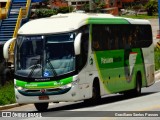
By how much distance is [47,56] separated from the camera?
22016 mm

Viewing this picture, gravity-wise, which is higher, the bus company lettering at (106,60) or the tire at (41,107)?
the bus company lettering at (106,60)

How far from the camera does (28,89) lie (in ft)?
72.7

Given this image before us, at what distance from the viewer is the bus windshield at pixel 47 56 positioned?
2194 cm

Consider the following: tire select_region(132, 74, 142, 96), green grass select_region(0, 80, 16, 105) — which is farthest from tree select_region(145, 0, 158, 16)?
tire select_region(132, 74, 142, 96)

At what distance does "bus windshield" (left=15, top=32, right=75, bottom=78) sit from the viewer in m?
21.9

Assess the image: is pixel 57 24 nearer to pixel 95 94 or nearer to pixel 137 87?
pixel 95 94

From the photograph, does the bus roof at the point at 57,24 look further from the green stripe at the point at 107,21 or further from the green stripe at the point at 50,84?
the green stripe at the point at 50,84

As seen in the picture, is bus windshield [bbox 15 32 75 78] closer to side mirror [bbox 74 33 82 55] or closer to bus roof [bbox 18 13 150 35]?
bus roof [bbox 18 13 150 35]

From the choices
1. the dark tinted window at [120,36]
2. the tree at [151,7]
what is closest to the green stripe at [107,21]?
the dark tinted window at [120,36]

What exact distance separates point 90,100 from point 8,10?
27225mm

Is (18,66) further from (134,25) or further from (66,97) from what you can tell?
(134,25)

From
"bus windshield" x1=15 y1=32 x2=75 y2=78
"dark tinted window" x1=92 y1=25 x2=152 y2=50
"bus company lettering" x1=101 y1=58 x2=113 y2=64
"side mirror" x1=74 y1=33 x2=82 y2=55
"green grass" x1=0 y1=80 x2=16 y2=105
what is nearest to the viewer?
"side mirror" x1=74 y1=33 x2=82 y2=55

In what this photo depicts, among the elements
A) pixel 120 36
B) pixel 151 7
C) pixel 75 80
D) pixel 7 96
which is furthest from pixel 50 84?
pixel 151 7

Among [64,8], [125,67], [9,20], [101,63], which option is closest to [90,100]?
[101,63]
